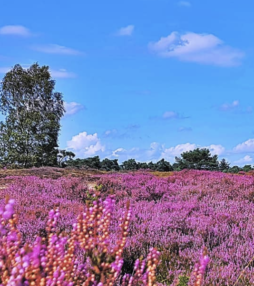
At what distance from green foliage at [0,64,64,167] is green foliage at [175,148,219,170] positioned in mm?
13165

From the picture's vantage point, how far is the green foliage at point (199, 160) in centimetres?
2238

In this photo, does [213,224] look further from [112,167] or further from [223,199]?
[112,167]

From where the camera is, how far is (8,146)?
3269 cm

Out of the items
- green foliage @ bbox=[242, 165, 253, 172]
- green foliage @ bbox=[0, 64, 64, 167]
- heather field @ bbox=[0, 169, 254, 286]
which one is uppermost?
green foliage @ bbox=[0, 64, 64, 167]

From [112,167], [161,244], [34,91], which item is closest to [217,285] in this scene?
[161,244]

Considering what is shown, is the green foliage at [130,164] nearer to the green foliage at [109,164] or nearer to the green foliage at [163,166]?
the green foliage at [109,164]

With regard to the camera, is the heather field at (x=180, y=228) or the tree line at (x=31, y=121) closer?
the heather field at (x=180, y=228)

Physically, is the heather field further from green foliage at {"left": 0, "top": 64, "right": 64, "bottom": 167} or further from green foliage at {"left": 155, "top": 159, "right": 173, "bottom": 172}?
green foliage at {"left": 0, "top": 64, "right": 64, "bottom": 167}

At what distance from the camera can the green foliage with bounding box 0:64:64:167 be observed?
107 feet

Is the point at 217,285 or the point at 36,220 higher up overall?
the point at 36,220

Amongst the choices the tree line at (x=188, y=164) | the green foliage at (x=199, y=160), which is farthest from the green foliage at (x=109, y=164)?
the green foliage at (x=199, y=160)

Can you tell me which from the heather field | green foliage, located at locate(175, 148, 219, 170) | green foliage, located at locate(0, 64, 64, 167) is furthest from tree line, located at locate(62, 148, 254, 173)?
the heather field

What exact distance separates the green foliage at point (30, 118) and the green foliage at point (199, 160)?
43.2 feet

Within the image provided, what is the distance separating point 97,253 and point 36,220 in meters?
3.37
